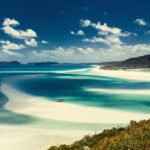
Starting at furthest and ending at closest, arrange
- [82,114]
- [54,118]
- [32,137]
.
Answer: [82,114]
[54,118]
[32,137]

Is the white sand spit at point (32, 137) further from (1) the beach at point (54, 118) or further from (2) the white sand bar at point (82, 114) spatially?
(2) the white sand bar at point (82, 114)

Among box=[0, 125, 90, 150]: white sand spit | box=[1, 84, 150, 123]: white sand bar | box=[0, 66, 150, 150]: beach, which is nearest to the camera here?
box=[0, 125, 90, 150]: white sand spit

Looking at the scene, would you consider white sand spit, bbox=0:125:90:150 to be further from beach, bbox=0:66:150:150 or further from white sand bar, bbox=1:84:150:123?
white sand bar, bbox=1:84:150:123

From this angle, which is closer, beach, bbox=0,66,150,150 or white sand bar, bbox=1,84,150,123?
beach, bbox=0,66,150,150

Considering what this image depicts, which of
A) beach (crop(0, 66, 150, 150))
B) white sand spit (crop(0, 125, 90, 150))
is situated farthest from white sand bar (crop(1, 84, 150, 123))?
white sand spit (crop(0, 125, 90, 150))

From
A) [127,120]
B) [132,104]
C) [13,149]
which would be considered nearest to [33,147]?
[13,149]

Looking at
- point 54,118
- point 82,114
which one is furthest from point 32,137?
point 82,114

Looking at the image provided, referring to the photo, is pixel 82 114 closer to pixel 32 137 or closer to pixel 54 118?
pixel 54 118

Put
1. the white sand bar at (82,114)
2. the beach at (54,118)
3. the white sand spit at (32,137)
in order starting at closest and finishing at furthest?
the white sand spit at (32,137) < the beach at (54,118) < the white sand bar at (82,114)

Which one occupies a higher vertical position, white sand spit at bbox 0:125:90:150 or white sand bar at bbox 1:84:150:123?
white sand bar at bbox 1:84:150:123

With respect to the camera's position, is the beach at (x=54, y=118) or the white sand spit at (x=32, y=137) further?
the beach at (x=54, y=118)

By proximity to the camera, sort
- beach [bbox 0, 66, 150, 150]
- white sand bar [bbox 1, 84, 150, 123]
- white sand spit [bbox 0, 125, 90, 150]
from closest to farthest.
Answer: white sand spit [bbox 0, 125, 90, 150]
beach [bbox 0, 66, 150, 150]
white sand bar [bbox 1, 84, 150, 123]

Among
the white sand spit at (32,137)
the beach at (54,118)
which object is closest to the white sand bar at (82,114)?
the beach at (54,118)
